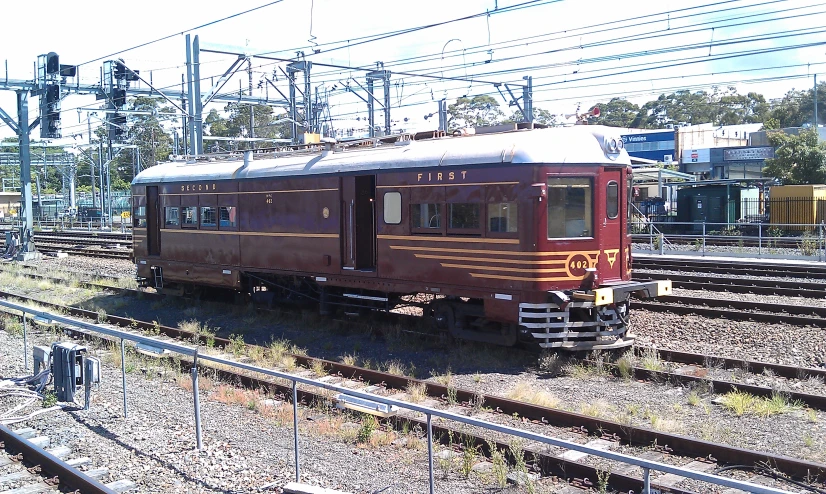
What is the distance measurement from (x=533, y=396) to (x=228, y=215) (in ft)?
31.6

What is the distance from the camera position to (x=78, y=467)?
26.5 ft

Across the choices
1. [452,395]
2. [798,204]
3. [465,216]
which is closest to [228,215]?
[465,216]

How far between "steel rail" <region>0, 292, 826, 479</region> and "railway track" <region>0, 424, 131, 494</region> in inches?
66.2

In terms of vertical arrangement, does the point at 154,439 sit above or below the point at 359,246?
below

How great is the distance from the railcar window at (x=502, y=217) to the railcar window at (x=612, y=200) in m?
1.69

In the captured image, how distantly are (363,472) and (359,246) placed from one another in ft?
23.7

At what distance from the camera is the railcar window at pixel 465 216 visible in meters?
12.4

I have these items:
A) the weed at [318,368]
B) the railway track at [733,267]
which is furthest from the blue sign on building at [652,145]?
the weed at [318,368]

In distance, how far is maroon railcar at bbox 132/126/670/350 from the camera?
11812 mm

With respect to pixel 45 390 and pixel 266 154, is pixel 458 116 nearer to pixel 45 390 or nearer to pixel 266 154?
pixel 266 154

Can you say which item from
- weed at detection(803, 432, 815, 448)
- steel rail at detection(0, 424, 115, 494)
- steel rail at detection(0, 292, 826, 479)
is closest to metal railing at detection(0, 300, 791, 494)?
steel rail at detection(0, 292, 826, 479)

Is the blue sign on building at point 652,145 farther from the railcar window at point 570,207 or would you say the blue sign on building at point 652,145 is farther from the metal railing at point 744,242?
the railcar window at point 570,207

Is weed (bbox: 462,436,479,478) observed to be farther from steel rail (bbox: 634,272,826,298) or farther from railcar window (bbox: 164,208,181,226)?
railcar window (bbox: 164,208,181,226)

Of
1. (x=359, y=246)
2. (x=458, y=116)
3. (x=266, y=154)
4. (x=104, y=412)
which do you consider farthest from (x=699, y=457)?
(x=458, y=116)
